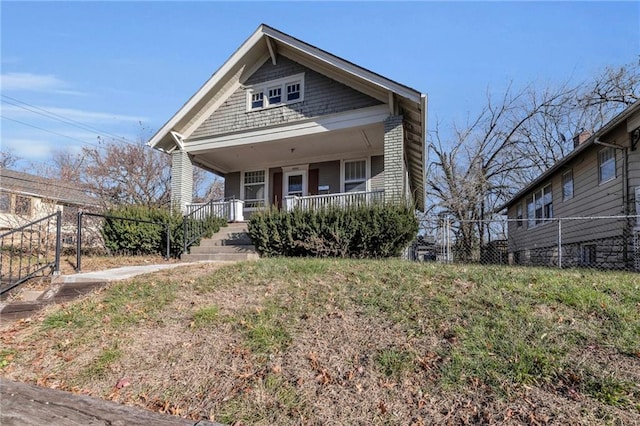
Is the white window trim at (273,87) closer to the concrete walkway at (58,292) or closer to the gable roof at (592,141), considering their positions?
the concrete walkway at (58,292)

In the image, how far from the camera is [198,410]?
2910mm

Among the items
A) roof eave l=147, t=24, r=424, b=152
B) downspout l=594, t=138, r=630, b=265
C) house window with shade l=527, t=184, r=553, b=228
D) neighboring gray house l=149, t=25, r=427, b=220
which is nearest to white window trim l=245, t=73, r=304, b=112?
neighboring gray house l=149, t=25, r=427, b=220

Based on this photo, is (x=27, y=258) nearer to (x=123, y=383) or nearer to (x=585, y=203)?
(x=123, y=383)

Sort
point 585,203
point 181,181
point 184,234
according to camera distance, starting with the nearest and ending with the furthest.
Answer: point 184,234, point 585,203, point 181,181

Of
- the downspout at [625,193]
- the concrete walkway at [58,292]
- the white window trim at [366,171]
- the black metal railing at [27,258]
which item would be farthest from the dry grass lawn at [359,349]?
the white window trim at [366,171]

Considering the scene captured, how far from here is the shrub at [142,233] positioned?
1043 cm

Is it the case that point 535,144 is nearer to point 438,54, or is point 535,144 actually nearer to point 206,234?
point 438,54

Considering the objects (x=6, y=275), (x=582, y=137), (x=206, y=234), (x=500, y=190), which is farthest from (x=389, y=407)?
(x=500, y=190)

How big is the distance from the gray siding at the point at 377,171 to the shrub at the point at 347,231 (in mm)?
4043

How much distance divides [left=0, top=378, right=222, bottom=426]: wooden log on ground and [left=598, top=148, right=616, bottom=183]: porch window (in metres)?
11.9

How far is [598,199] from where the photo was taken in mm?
10758

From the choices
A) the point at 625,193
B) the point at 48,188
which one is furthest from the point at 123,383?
the point at 48,188

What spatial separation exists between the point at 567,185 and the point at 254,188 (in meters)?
11.8

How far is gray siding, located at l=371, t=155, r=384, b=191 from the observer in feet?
41.4
